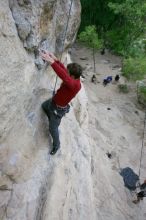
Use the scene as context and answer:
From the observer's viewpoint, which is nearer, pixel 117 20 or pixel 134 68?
pixel 134 68

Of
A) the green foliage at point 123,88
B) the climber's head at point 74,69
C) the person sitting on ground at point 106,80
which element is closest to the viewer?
the climber's head at point 74,69

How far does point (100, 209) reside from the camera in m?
10.5

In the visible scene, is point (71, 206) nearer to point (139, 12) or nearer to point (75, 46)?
point (139, 12)

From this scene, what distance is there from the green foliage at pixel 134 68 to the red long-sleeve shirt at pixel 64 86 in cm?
1290

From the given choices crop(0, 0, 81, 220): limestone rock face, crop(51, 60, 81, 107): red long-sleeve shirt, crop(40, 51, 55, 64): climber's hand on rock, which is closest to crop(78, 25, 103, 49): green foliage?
crop(0, 0, 81, 220): limestone rock face

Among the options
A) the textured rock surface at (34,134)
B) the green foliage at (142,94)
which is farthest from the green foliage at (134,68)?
the textured rock surface at (34,134)

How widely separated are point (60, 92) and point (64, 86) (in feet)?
0.64

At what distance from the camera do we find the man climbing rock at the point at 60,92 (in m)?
6.51

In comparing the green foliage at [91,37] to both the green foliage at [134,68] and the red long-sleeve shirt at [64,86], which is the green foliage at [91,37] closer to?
the green foliage at [134,68]

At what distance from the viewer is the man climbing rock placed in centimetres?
651

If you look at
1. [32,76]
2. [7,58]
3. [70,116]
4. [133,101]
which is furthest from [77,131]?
[133,101]

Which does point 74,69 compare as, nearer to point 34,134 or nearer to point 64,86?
point 64,86

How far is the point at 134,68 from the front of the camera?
63.7 feet

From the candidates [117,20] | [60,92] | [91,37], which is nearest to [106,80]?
[91,37]
